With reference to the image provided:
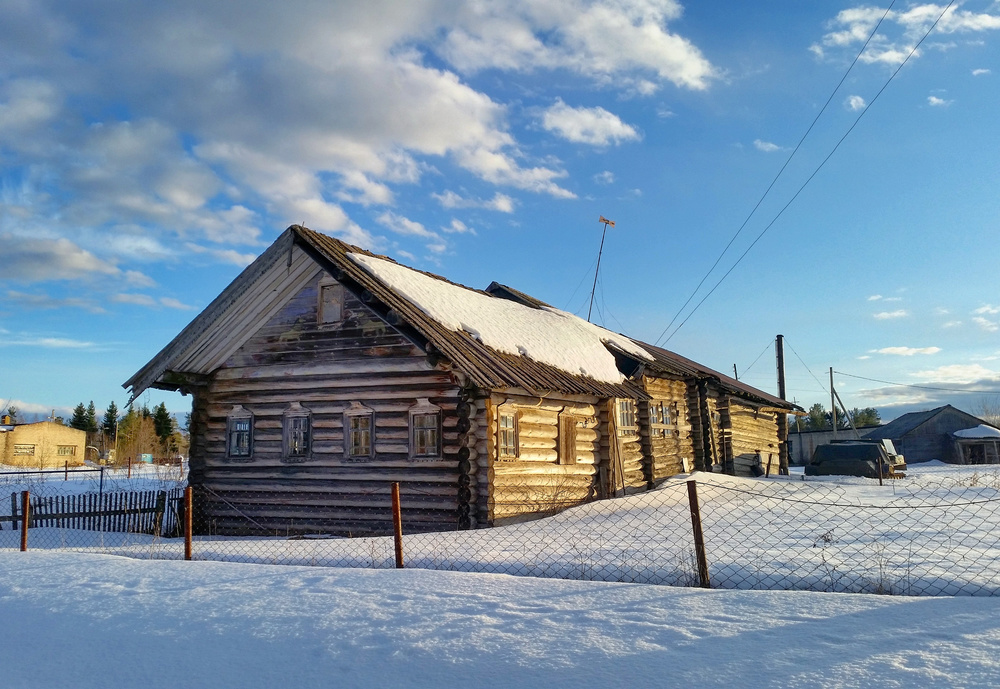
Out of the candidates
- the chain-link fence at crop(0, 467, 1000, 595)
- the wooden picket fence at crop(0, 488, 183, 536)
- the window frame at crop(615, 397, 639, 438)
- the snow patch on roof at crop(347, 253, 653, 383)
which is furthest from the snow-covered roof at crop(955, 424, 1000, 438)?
the wooden picket fence at crop(0, 488, 183, 536)

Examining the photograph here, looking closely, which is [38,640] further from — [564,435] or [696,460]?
[696,460]

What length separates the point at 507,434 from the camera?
14.6 metres

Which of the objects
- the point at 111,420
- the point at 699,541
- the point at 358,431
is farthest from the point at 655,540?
the point at 111,420

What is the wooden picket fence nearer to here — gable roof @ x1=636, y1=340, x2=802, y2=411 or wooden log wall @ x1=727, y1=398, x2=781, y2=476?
gable roof @ x1=636, y1=340, x2=802, y2=411

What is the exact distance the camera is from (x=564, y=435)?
54.3 ft

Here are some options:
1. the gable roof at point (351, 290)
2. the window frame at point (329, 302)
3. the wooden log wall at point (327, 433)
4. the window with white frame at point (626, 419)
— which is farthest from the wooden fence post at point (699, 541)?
the window with white frame at point (626, 419)

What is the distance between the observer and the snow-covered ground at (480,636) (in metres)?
4.75

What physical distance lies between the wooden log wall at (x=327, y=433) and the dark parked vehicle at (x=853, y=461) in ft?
66.7

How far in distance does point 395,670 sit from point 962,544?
8189 millimetres

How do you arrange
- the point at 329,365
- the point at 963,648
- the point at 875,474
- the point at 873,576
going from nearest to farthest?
1. the point at 963,648
2. the point at 873,576
3. the point at 329,365
4. the point at 875,474

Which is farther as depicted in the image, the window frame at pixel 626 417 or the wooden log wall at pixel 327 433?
the window frame at pixel 626 417

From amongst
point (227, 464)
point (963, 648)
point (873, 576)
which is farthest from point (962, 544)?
point (227, 464)

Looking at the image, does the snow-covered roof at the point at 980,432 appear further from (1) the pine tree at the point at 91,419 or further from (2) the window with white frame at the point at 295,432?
(1) the pine tree at the point at 91,419

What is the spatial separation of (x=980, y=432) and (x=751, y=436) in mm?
24218
